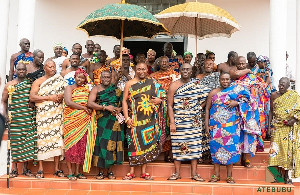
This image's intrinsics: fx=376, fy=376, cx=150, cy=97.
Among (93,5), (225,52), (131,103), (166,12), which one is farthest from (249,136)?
(93,5)

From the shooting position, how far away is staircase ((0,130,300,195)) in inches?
241

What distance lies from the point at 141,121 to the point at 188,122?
79cm

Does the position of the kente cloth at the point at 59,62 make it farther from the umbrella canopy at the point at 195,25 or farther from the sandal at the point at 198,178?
the sandal at the point at 198,178

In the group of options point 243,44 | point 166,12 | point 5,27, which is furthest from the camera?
point 243,44

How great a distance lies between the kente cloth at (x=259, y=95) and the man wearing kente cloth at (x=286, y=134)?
312mm

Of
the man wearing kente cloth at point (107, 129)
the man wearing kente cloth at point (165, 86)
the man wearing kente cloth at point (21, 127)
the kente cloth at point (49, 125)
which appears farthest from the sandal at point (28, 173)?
the man wearing kente cloth at point (165, 86)

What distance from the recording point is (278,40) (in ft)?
28.9

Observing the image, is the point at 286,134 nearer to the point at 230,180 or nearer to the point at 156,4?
the point at 230,180

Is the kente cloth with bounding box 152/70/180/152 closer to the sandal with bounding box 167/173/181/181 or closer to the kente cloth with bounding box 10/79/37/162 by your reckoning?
the sandal with bounding box 167/173/181/181

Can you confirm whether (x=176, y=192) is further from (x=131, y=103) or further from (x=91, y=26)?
(x=91, y=26)

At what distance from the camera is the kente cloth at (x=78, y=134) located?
6.29 m

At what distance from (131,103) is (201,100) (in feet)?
4.00

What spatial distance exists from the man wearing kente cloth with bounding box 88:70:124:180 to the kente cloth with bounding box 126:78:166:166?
22 cm

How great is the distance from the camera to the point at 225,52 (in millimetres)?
11141
